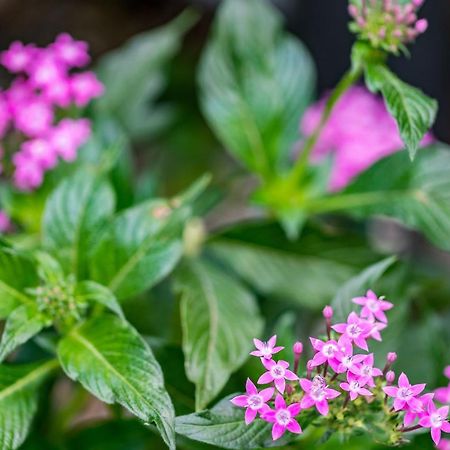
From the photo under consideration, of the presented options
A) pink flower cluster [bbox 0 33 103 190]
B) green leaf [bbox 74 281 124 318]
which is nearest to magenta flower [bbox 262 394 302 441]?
green leaf [bbox 74 281 124 318]

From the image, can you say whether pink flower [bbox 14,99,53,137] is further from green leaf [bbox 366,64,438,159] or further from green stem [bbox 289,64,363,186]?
green leaf [bbox 366,64,438,159]

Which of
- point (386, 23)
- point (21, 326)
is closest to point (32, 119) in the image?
point (21, 326)

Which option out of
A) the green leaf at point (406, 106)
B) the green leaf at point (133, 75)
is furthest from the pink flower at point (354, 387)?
the green leaf at point (133, 75)

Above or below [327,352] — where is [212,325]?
below

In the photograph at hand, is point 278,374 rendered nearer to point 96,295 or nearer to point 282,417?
point 282,417

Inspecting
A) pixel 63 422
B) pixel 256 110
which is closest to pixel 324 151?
pixel 256 110

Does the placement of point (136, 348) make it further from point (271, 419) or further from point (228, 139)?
point (228, 139)

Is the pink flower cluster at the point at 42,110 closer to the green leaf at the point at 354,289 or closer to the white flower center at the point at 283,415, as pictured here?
the green leaf at the point at 354,289
